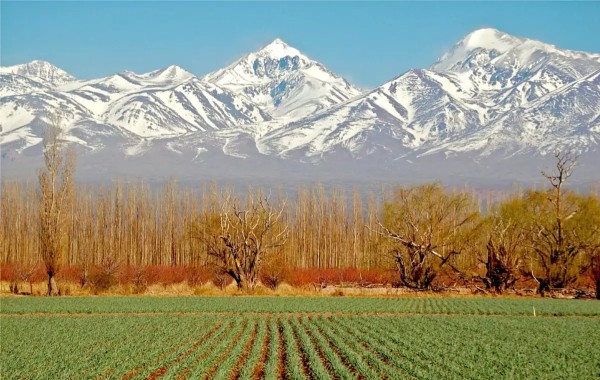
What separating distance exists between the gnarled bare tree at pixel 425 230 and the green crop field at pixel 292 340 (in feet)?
38.8

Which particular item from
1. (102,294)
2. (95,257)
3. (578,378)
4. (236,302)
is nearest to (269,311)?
(236,302)

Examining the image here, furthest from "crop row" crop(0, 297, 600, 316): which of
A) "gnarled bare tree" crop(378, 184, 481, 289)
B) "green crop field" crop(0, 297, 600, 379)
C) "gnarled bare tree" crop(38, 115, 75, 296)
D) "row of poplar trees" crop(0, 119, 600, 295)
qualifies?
"gnarled bare tree" crop(378, 184, 481, 289)

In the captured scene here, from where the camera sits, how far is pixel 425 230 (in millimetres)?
55688

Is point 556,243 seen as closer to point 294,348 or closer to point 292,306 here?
point 292,306

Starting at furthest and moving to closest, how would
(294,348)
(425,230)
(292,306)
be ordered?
1. (425,230)
2. (292,306)
3. (294,348)

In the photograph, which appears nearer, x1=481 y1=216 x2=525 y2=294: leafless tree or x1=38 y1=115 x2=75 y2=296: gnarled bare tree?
x1=38 y1=115 x2=75 y2=296: gnarled bare tree

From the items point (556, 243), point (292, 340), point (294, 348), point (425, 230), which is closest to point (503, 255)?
point (556, 243)

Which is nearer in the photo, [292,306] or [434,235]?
[292,306]

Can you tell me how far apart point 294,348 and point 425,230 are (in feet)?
112

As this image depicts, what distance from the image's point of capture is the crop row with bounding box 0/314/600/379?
64.1ft

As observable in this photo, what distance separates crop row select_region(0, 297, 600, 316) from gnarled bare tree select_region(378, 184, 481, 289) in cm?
760

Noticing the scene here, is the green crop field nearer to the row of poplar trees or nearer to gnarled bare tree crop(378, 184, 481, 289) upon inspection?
the row of poplar trees

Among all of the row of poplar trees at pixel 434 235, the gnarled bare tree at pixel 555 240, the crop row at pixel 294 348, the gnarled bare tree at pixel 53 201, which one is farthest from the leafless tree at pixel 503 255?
the gnarled bare tree at pixel 53 201

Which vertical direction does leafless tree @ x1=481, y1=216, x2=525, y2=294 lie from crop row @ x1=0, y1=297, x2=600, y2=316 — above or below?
above
